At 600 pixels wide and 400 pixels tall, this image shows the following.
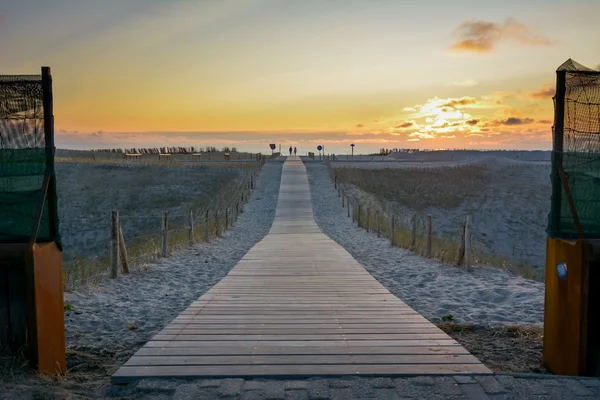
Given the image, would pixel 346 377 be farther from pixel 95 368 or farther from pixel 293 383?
pixel 95 368

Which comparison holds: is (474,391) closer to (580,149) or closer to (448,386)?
(448,386)

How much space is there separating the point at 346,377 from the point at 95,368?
280 cm

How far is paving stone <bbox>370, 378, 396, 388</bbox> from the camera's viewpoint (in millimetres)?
4195

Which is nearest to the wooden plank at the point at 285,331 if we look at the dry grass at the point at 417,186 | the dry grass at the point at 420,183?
the dry grass at the point at 417,186

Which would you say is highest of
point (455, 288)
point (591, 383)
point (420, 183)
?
point (420, 183)

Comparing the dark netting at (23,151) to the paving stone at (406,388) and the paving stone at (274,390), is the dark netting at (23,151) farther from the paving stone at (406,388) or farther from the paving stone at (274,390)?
the paving stone at (406,388)

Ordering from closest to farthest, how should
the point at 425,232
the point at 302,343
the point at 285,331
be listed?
the point at 302,343 < the point at 285,331 < the point at 425,232

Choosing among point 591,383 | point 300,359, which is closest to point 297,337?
point 300,359

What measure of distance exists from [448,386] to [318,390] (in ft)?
3.60

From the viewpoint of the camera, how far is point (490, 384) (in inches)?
167

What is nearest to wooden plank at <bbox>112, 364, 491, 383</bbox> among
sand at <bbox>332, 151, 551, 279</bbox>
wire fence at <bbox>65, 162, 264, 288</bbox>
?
wire fence at <bbox>65, 162, 264, 288</bbox>

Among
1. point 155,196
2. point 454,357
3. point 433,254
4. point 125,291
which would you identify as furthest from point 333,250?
point 155,196

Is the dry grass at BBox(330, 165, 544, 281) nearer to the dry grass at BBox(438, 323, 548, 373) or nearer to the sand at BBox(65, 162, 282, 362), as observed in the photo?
the sand at BBox(65, 162, 282, 362)

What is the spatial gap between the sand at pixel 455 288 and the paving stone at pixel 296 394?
4093 mm
